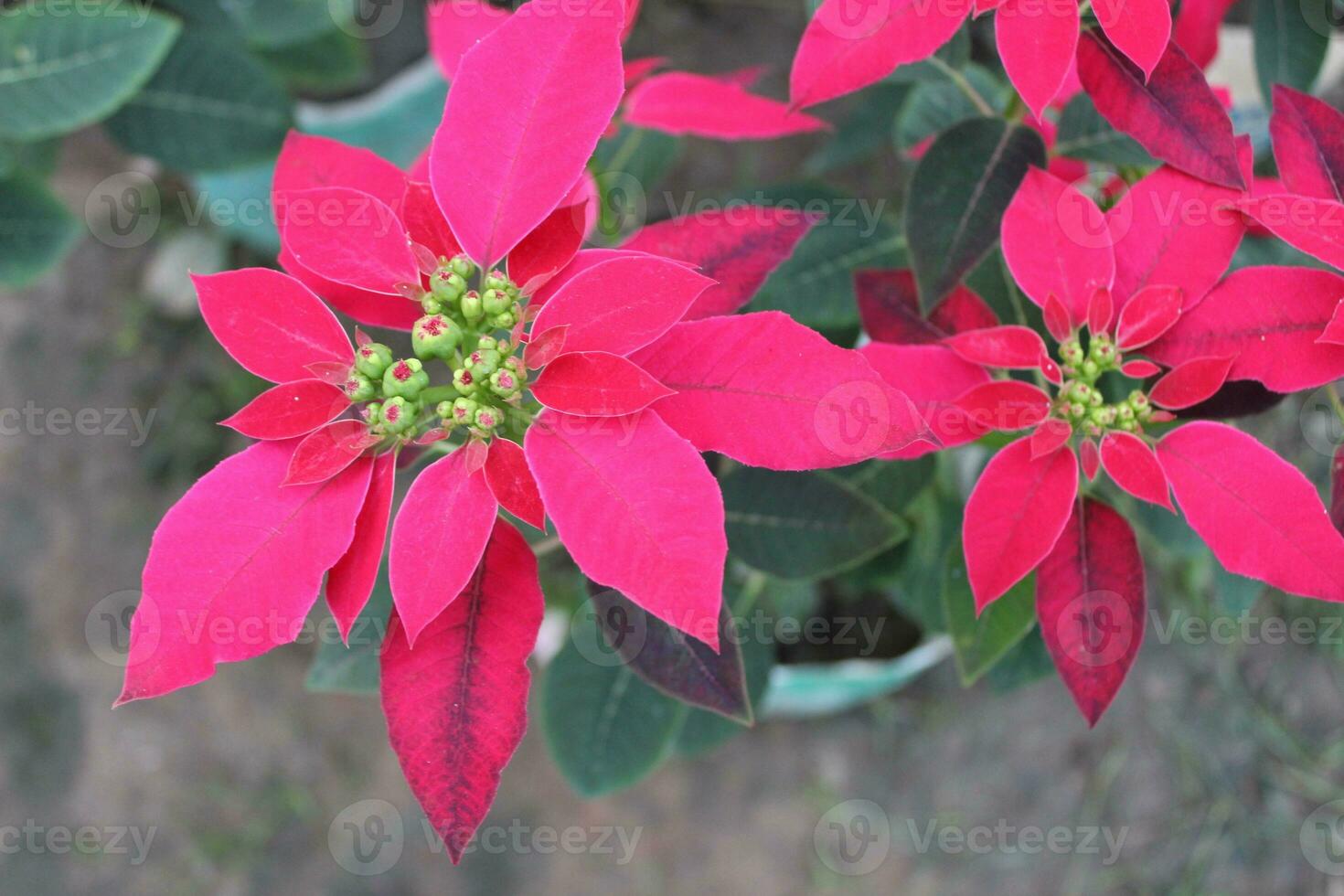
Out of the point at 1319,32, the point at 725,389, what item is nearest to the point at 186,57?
the point at 725,389

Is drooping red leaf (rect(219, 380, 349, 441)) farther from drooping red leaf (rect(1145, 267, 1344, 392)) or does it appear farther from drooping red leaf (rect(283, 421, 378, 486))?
drooping red leaf (rect(1145, 267, 1344, 392))

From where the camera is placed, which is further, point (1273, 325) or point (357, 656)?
point (357, 656)

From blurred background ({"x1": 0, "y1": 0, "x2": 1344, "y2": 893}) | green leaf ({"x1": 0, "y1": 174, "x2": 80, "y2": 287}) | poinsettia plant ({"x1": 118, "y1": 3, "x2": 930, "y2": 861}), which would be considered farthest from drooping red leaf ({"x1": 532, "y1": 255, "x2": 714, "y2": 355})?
blurred background ({"x1": 0, "y1": 0, "x2": 1344, "y2": 893})

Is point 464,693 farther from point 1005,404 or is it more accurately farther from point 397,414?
point 1005,404

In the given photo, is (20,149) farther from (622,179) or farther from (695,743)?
(695,743)

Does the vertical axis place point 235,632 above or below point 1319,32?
below

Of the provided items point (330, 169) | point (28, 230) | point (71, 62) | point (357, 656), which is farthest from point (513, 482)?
point (28, 230)

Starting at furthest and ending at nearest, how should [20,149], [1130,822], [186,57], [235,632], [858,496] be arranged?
[1130,822] → [20,149] → [186,57] → [858,496] → [235,632]

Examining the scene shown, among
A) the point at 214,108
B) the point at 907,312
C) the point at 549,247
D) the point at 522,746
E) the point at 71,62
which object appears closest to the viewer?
the point at 549,247
